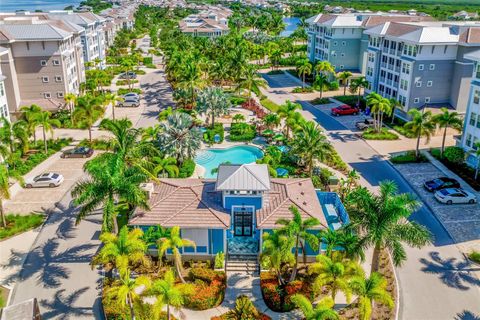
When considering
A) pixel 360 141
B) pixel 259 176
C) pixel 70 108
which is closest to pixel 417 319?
pixel 259 176

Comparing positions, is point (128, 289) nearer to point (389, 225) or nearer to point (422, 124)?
point (389, 225)

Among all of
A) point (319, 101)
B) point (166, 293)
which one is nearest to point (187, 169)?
point (166, 293)

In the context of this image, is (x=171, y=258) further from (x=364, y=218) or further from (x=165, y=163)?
(x=364, y=218)

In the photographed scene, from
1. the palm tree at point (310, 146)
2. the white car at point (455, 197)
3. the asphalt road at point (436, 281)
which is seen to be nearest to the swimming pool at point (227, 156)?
the palm tree at point (310, 146)

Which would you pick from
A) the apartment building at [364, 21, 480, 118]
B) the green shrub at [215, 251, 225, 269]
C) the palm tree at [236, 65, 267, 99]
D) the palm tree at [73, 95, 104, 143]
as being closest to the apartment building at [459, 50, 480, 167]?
the apartment building at [364, 21, 480, 118]

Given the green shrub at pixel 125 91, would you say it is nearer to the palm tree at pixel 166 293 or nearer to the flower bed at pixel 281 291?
the flower bed at pixel 281 291

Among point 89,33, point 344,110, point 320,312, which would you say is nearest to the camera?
point 320,312
